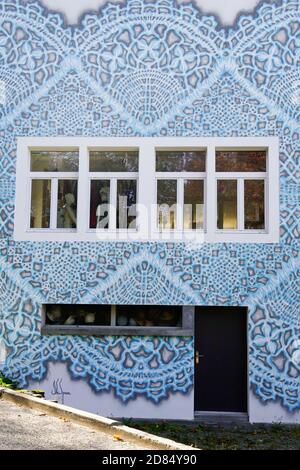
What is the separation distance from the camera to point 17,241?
10.6m

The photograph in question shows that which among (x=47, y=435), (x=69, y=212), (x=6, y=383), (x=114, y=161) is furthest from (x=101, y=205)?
(x=47, y=435)

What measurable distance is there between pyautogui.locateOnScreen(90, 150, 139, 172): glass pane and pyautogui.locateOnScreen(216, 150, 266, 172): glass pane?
1753mm

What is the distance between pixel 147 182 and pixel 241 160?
1.99 meters

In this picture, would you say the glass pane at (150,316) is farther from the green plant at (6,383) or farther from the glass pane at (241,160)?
the glass pane at (241,160)

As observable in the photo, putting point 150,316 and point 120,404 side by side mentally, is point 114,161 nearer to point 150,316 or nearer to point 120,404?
point 150,316

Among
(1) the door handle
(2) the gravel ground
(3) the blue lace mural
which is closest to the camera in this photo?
(2) the gravel ground

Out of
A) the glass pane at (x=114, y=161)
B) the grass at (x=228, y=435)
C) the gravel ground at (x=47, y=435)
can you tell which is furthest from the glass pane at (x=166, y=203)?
the gravel ground at (x=47, y=435)

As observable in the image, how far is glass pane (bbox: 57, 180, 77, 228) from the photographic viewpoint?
10891 millimetres

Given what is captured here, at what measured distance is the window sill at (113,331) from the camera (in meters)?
10.2

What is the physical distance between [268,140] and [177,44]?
2728mm

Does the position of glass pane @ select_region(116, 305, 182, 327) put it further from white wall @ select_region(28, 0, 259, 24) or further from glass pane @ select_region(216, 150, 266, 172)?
white wall @ select_region(28, 0, 259, 24)

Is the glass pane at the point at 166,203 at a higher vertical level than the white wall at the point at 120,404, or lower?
higher

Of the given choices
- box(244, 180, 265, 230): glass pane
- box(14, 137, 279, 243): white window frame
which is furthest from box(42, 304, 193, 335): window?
box(244, 180, 265, 230): glass pane

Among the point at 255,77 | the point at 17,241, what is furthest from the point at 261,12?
the point at 17,241
